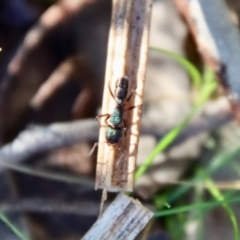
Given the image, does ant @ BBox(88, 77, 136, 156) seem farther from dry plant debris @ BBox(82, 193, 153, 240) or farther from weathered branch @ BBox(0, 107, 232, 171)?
weathered branch @ BBox(0, 107, 232, 171)

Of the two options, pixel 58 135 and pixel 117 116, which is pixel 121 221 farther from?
pixel 58 135

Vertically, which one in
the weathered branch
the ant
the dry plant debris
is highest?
the weathered branch

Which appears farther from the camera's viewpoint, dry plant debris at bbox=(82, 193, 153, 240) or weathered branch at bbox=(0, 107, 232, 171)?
weathered branch at bbox=(0, 107, 232, 171)

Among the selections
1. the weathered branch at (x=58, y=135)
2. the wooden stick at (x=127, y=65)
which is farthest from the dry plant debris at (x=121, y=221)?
the weathered branch at (x=58, y=135)

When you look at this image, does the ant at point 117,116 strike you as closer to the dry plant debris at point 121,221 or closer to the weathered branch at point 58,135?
the dry plant debris at point 121,221

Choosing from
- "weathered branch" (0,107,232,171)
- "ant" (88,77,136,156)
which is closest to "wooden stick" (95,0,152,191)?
"ant" (88,77,136,156)

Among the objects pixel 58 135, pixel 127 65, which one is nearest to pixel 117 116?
pixel 127 65

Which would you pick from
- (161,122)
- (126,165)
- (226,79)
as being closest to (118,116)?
(126,165)

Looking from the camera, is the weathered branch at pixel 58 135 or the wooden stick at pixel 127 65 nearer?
the wooden stick at pixel 127 65
